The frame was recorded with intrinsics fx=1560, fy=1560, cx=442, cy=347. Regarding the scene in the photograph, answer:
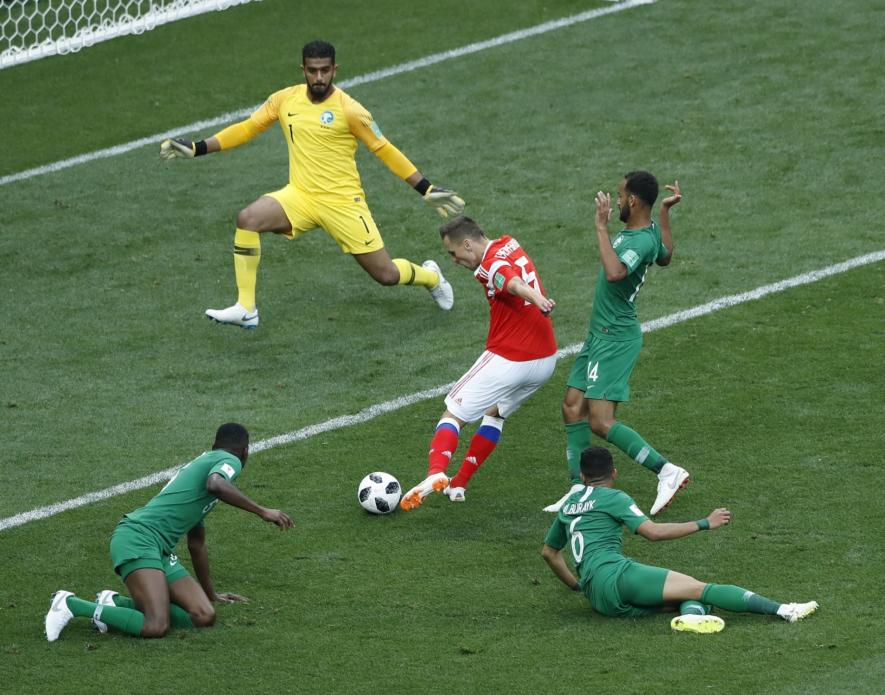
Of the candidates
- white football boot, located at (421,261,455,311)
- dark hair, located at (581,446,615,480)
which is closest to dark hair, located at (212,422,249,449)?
dark hair, located at (581,446,615,480)

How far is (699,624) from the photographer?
7902 millimetres

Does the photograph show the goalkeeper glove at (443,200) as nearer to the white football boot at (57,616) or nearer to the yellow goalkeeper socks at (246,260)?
the yellow goalkeeper socks at (246,260)

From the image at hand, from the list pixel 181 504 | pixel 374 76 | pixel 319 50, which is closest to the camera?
pixel 181 504

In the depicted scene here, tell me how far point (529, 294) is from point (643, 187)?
1.00 m

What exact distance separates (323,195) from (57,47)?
7964 mm

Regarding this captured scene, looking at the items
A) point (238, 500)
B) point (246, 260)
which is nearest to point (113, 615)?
point (238, 500)

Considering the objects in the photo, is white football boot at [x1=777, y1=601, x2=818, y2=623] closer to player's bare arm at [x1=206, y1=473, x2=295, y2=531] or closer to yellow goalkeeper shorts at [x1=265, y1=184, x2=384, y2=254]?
player's bare arm at [x1=206, y1=473, x2=295, y2=531]

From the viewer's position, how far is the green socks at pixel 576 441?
10008 millimetres

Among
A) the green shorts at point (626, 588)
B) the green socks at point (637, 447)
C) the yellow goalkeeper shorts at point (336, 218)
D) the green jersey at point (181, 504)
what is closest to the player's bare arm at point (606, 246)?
the green socks at point (637, 447)

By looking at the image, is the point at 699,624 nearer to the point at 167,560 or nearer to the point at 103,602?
the point at 167,560

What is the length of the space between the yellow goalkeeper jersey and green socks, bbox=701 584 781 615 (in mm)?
5586

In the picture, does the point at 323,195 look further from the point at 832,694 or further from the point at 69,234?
the point at 832,694

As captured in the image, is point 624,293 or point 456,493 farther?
point 456,493

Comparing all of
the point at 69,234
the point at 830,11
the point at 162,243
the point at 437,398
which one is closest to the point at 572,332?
the point at 437,398
